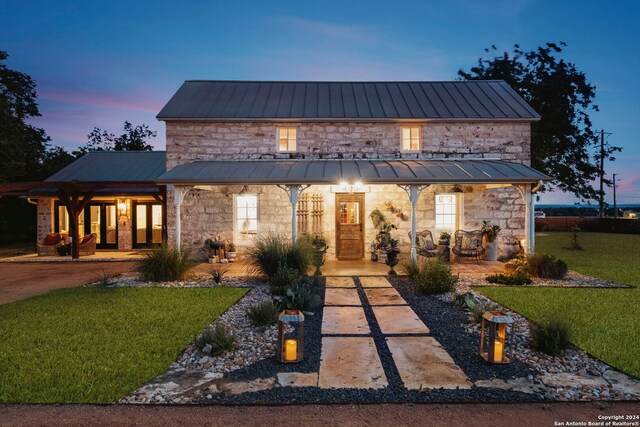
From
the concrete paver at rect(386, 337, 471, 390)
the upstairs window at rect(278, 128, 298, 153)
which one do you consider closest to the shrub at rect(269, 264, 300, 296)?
the concrete paver at rect(386, 337, 471, 390)

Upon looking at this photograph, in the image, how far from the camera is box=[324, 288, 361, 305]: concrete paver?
6758mm

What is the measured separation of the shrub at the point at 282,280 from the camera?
276 inches

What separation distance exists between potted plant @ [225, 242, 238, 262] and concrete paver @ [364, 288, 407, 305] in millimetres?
5332

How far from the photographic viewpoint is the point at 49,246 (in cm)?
1369

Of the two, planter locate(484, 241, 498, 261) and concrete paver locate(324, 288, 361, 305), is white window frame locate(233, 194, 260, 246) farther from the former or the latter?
planter locate(484, 241, 498, 261)

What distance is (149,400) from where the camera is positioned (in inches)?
128

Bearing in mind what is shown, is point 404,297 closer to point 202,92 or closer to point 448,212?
point 448,212

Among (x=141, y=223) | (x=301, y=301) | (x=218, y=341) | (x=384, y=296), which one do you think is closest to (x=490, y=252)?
(x=384, y=296)

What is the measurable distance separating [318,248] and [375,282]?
242cm

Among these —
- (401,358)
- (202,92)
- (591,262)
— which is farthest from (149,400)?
(591,262)

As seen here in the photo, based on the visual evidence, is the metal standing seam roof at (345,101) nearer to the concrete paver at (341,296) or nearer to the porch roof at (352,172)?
the porch roof at (352,172)

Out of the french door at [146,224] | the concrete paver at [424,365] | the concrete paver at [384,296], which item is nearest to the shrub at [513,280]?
the concrete paver at [384,296]

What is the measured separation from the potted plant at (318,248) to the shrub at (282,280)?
160 cm

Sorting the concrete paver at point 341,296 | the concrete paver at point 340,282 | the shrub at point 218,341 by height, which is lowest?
the concrete paver at point 341,296
